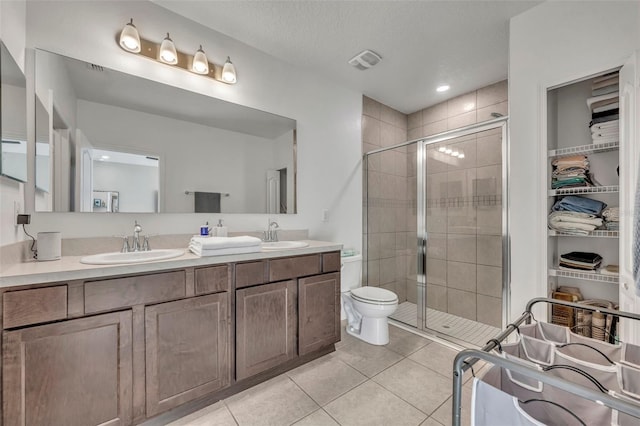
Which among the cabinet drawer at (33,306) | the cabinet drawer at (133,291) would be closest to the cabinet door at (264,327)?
the cabinet drawer at (133,291)

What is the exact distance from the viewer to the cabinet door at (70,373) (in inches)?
42.0

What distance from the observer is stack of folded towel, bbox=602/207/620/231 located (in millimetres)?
1564

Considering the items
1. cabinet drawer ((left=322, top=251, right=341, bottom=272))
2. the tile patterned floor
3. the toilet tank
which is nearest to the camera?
the tile patterned floor

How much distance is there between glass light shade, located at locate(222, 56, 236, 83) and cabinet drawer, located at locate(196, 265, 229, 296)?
4.88 ft

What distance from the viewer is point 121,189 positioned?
1.71m

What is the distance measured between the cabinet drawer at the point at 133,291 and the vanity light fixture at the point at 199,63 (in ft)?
4.89

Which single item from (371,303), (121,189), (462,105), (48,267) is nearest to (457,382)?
(371,303)

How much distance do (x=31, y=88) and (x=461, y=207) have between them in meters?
3.31

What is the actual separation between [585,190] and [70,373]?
2872 millimetres

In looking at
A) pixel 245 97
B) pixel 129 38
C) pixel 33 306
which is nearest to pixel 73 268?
pixel 33 306

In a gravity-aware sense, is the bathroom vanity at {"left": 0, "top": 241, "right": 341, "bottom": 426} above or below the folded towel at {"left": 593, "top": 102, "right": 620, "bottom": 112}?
below

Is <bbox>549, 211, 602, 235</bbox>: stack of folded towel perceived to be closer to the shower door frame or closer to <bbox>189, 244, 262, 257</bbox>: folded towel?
the shower door frame

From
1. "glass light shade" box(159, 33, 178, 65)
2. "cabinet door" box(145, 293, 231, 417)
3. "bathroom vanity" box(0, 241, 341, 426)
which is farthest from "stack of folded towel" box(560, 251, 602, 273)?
"glass light shade" box(159, 33, 178, 65)

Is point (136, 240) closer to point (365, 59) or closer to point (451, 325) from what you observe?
point (365, 59)
